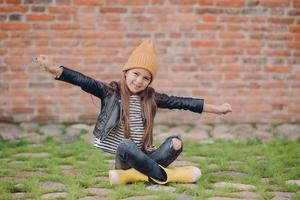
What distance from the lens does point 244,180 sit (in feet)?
13.4

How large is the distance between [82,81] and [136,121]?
474mm

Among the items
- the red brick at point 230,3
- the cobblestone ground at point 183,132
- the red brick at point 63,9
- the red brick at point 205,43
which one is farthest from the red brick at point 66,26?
the red brick at point 230,3

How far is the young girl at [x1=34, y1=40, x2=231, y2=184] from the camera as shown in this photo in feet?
12.8

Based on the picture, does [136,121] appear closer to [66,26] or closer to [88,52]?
[88,52]

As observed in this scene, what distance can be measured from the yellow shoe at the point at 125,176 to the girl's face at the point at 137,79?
1.81 feet

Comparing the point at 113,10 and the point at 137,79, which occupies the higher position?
the point at 113,10

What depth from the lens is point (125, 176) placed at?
12.8 feet

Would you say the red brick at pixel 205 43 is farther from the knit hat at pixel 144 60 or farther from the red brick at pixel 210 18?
the knit hat at pixel 144 60

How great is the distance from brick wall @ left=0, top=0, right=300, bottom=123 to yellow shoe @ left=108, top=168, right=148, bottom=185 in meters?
2.39

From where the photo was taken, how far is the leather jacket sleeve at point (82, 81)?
149 inches

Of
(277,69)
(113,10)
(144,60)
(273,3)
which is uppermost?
(273,3)

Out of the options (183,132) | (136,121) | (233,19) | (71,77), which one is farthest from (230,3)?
(71,77)

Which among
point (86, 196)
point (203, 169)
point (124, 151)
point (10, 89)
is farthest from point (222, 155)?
point (10, 89)

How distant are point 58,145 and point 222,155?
1520 mm
